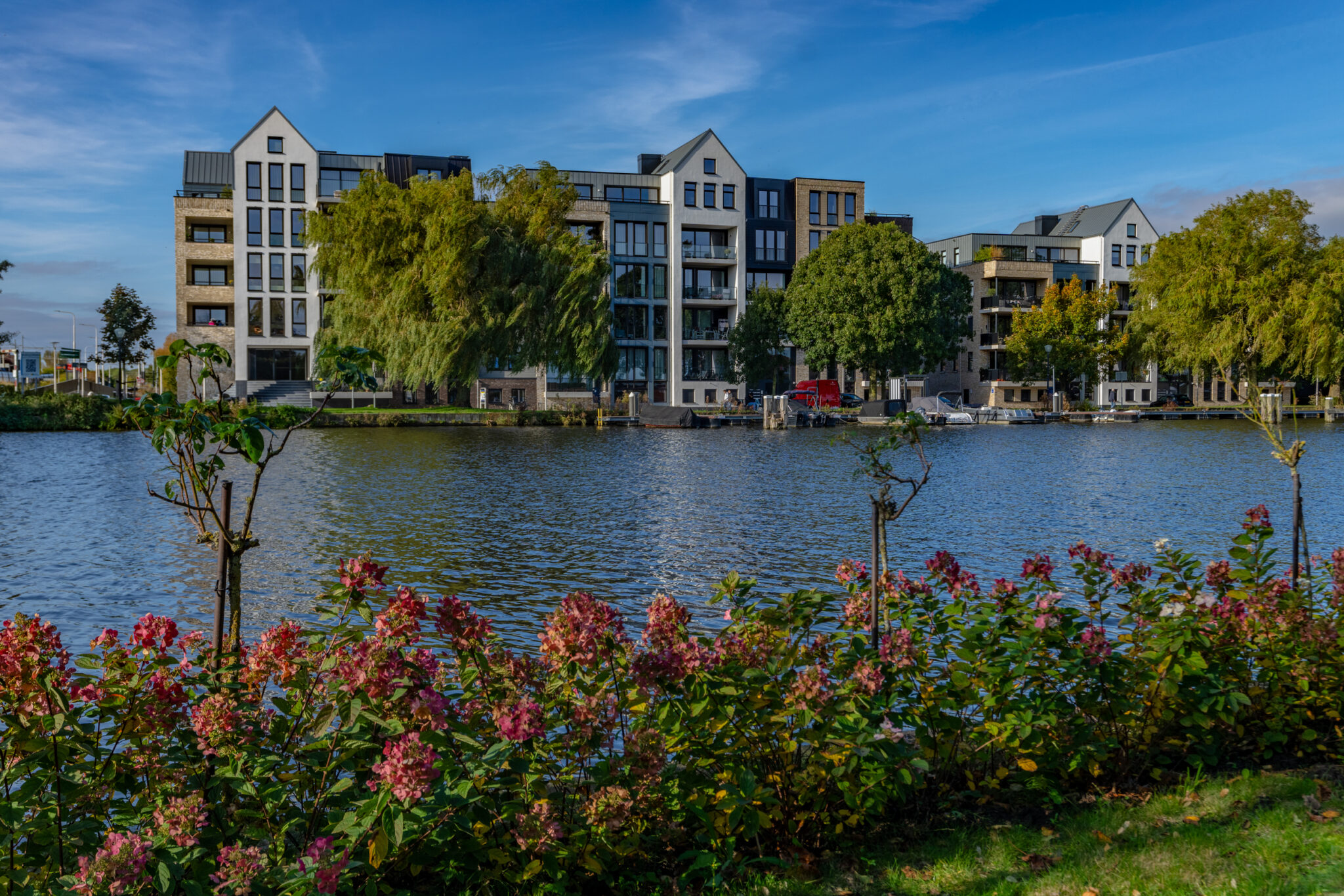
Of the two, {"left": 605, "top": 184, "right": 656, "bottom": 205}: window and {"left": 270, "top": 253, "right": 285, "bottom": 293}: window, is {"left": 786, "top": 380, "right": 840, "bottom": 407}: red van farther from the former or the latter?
{"left": 270, "top": 253, "right": 285, "bottom": 293}: window

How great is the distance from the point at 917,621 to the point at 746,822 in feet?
5.46

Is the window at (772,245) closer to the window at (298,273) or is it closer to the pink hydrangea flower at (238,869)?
the window at (298,273)

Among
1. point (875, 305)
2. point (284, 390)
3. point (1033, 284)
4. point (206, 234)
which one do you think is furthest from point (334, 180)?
point (1033, 284)

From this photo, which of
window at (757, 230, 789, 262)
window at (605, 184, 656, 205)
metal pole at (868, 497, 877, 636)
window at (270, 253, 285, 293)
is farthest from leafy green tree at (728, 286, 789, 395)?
metal pole at (868, 497, 877, 636)

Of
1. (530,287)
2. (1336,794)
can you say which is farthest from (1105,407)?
(1336,794)

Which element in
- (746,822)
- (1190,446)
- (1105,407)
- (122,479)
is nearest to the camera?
(746,822)

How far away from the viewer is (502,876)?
12.2 feet

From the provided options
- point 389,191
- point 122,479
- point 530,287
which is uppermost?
point 389,191

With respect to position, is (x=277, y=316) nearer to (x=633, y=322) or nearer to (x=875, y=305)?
(x=633, y=322)

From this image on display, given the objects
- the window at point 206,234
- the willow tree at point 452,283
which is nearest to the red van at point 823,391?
the willow tree at point 452,283

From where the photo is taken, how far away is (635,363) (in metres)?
77.4

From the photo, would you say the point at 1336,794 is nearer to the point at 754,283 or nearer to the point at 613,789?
the point at 613,789

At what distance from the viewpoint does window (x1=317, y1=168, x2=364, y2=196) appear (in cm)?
7038

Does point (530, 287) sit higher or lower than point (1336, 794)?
higher
